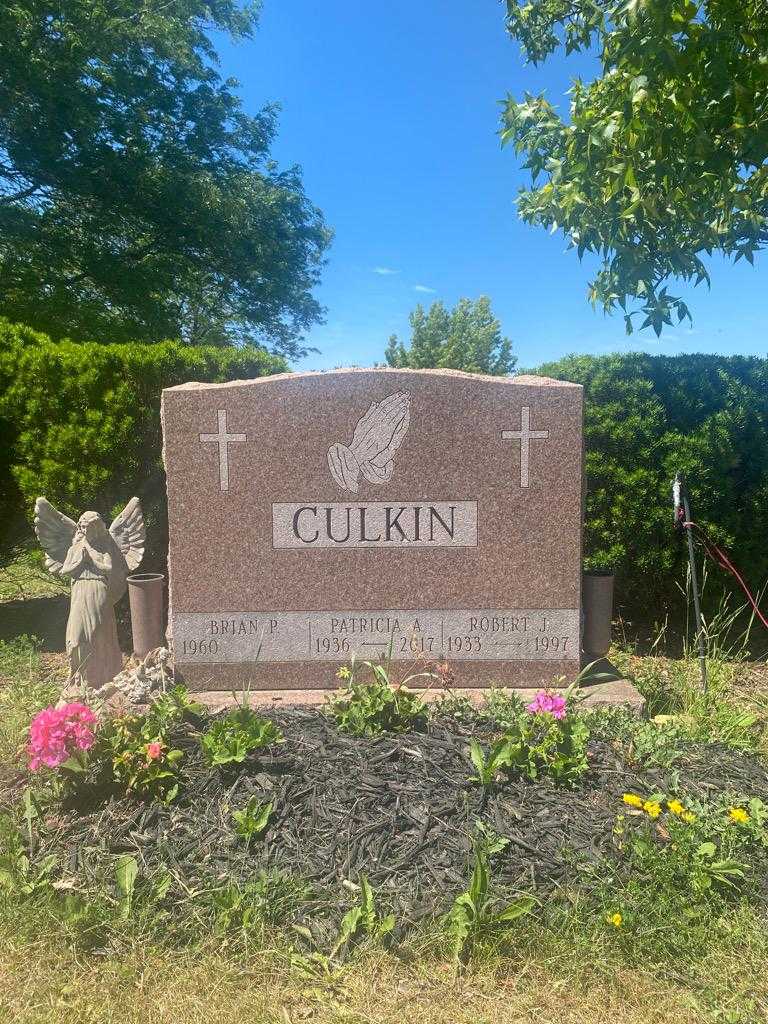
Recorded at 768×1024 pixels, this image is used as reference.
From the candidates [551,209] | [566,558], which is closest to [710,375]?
[551,209]

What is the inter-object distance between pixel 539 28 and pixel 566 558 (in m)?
5.01

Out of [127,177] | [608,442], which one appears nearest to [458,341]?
[127,177]

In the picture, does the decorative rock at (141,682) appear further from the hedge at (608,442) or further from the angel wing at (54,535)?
the hedge at (608,442)

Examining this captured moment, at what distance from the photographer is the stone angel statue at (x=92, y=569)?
13.6 feet

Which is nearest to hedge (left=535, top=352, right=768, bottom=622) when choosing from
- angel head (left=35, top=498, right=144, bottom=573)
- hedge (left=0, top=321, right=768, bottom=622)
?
hedge (left=0, top=321, right=768, bottom=622)

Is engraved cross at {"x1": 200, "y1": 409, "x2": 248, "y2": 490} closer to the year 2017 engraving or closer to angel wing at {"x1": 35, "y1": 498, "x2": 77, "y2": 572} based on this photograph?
the year 2017 engraving

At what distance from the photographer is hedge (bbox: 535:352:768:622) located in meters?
5.75

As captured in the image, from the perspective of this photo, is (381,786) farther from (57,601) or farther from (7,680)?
(57,601)

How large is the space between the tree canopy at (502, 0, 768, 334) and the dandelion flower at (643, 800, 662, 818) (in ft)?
11.3

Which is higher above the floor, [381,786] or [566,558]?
[566,558]

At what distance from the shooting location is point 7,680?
16.7ft

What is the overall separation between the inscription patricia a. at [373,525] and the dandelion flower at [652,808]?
5.70ft

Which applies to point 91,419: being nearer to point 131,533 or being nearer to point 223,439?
point 131,533

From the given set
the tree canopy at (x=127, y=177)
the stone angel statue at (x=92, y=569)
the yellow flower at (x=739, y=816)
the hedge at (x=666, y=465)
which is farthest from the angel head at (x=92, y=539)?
the tree canopy at (x=127, y=177)
